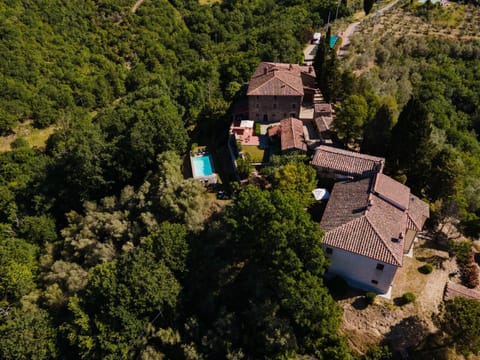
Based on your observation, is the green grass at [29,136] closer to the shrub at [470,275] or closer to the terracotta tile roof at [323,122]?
the terracotta tile roof at [323,122]

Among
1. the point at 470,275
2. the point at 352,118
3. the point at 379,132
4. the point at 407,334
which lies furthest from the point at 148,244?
the point at 470,275

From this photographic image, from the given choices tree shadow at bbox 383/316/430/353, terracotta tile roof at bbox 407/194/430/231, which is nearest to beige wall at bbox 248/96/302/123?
terracotta tile roof at bbox 407/194/430/231

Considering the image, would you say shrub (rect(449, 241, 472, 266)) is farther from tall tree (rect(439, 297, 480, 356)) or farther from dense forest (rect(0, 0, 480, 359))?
tall tree (rect(439, 297, 480, 356))

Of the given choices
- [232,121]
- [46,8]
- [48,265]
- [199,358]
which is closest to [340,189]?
[199,358]

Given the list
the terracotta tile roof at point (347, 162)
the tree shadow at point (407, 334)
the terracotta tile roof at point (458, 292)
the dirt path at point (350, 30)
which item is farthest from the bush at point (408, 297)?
the dirt path at point (350, 30)

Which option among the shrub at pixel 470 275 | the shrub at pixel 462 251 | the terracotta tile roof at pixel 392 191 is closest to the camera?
the shrub at pixel 470 275

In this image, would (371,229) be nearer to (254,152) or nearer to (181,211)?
(181,211)

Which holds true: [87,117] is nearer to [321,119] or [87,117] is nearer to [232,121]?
[232,121]

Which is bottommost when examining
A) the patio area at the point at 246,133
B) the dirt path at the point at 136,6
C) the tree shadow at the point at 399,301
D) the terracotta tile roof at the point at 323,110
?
the tree shadow at the point at 399,301
